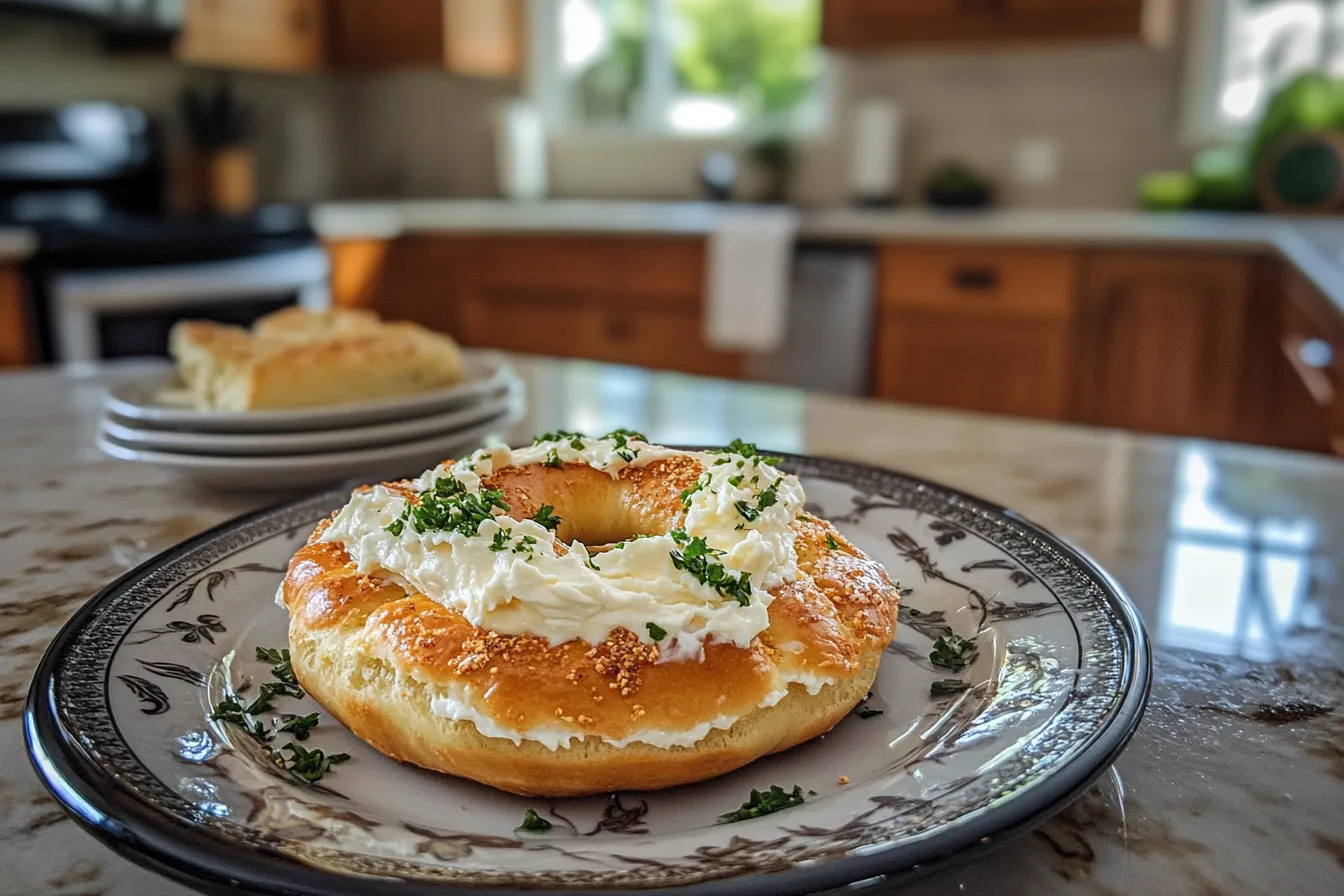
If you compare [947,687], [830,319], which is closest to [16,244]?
[830,319]

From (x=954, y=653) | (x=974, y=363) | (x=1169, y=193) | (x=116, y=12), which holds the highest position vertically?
(x=116, y=12)

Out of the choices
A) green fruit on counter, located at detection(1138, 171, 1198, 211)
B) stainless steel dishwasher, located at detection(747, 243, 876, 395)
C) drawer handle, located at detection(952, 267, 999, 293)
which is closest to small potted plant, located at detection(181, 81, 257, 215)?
stainless steel dishwasher, located at detection(747, 243, 876, 395)

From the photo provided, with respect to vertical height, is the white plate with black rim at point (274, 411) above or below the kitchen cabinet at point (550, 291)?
above

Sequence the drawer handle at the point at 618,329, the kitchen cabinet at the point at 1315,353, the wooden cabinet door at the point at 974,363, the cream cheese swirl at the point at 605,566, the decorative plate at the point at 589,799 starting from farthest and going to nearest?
the drawer handle at the point at 618,329, the wooden cabinet door at the point at 974,363, the kitchen cabinet at the point at 1315,353, the cream cheese swirl at the point at 605,566, the decorative plate at the point at 589,799

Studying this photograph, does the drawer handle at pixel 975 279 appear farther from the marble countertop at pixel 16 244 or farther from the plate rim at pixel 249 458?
the marble countertop at pixel 16 244

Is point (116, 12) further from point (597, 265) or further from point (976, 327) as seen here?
point (976, 327)

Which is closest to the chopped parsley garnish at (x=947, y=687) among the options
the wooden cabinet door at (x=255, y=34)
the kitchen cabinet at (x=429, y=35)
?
the wooden cabinet door at (x=255, y=34)
